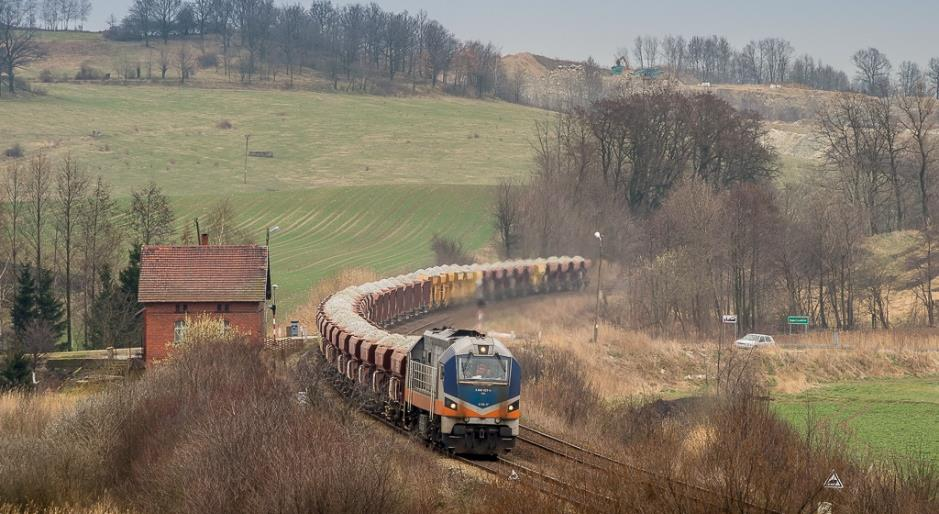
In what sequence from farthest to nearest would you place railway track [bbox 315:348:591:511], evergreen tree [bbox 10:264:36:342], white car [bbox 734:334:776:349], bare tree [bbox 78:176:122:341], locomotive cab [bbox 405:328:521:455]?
1. bare tree [bbox 78:176:122:341]
2. evergreen tree [bbox 10:264:36:342]
3. white car [bbox 734:334:776:349]
4. locomotive cab [bbox 405:328:521:455]
5. railway track [bbox 315:348:591:511]

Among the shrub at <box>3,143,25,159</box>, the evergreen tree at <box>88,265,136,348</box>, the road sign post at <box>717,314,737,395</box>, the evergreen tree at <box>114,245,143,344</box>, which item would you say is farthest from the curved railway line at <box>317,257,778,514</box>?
the shrub at <box>3,143,25,159</box>

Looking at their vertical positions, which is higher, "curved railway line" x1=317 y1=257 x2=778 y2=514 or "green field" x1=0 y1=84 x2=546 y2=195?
"green field" x1=0 y1=84 x2=546 y2=195

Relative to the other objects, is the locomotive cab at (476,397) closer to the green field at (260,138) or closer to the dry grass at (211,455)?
the dry grass at (211,455)

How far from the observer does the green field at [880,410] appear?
48.9 m

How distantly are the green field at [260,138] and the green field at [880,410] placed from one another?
8204 cm

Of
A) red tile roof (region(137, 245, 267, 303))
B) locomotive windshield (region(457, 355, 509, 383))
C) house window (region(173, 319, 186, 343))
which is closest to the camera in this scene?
locomotive windshield (region(457, 355, 509, 383))

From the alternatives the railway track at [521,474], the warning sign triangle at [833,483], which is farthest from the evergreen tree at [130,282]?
the warning sign triangle at [833,483]

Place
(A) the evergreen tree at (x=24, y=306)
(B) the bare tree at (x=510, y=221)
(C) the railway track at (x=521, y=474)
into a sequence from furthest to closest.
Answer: (B) the bare tree at (x=510, y=221)
(A) the evergreen tree at (x=24, y=306)
(C) the railway track at (x=521, y=474)

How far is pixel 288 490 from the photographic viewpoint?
22.9m

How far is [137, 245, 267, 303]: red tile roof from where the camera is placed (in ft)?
219

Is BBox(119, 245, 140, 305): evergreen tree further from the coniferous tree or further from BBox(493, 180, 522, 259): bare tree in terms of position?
BBox(493, 180, 522, 259): bare tree

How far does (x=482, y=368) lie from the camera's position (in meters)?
33.2

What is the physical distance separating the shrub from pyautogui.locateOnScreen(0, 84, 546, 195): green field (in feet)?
6.32

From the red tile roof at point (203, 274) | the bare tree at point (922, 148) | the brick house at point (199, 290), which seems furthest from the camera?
the bare tree at point (922, 148)
